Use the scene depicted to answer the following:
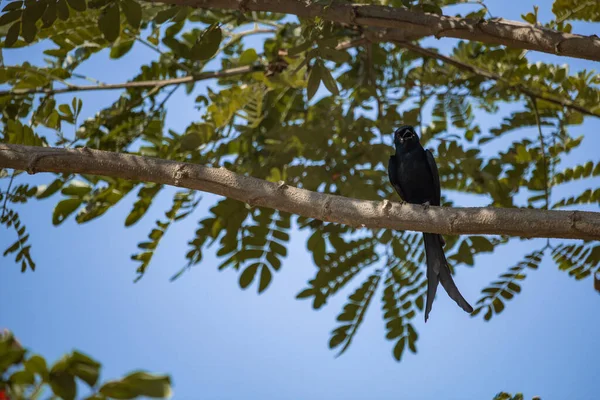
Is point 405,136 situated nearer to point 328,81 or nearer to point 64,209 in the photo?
point 328,81

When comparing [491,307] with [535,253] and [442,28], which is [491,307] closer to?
[535,253]

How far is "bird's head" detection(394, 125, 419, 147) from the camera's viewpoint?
5.02 metres

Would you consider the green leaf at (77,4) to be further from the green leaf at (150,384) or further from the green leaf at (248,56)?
the green leaf at (150,384)

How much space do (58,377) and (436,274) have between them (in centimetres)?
283

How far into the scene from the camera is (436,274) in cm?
401

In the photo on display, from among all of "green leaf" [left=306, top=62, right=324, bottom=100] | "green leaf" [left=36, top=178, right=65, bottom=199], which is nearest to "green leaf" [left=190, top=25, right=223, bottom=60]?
"green leaf" [left=306, top=62, right=324, bottom=100]

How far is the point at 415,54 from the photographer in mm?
5879

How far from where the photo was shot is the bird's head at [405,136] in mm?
5020

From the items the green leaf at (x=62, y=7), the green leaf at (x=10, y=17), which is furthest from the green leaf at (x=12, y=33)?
the green leaf at (x=62, y=7)

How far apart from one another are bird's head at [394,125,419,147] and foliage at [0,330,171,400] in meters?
3.79

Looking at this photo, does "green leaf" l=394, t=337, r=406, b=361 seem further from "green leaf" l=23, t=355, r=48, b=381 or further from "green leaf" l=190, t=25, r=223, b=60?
"green leaf" l=23, t=355, r=48, b=381

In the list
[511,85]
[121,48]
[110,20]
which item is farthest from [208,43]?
[511,85]

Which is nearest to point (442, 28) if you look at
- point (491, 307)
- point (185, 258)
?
point (491, 307)

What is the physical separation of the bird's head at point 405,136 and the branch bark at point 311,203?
6.59ft
